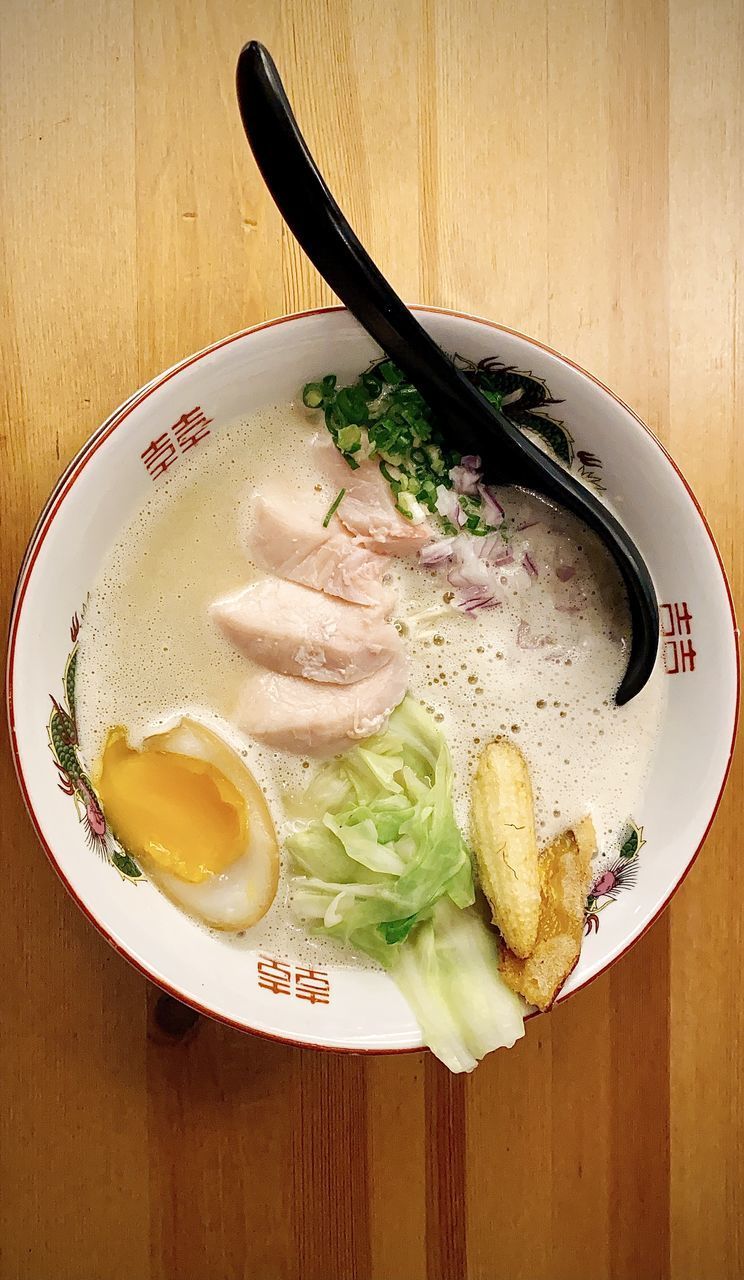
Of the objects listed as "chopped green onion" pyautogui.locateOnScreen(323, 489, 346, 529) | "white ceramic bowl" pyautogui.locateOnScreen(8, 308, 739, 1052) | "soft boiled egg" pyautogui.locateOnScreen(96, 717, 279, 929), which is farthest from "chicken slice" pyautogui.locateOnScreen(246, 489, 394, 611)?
"soft boiled egg" pyautogui.locateOnScreen(96, 717, 279, 929)

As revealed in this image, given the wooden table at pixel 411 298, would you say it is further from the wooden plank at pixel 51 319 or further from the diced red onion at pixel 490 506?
the diced red onion at pixel 490 506

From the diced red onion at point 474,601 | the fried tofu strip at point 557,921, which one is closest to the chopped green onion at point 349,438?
the diced red onion at point 474,601

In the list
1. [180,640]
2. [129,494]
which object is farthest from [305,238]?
[180,640]

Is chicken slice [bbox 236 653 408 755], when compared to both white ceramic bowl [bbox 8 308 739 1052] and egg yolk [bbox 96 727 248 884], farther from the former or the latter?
white ceramic bowl [bbox 8 308 739 1052]

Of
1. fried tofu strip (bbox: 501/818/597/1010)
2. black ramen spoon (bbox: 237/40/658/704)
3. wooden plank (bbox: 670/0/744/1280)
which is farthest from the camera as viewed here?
wooden plank (bbox: 670/0/744/1280)

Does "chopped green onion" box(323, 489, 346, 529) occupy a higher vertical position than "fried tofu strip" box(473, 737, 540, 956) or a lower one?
Answer: higher

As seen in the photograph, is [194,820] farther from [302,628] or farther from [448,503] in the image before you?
[448,503]
